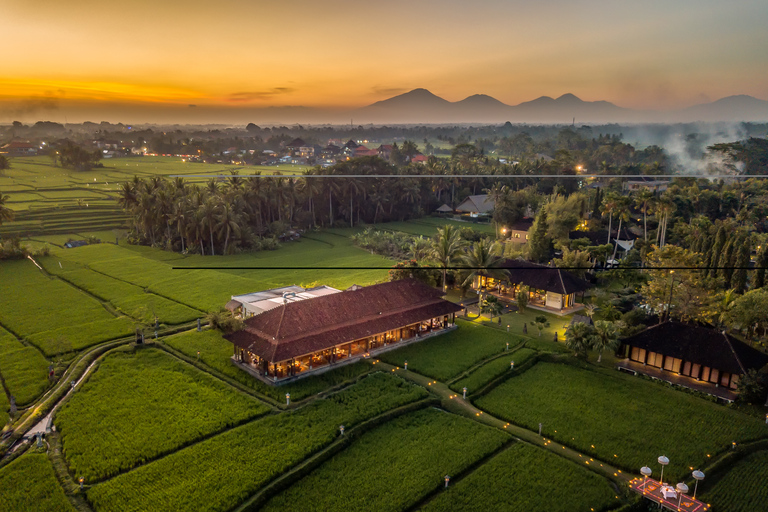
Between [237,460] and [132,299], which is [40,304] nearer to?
[132,299]

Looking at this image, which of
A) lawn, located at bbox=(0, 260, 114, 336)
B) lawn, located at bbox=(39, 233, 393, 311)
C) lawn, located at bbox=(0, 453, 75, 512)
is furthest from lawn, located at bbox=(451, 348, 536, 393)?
lawn, located at bbox=(0, 260, 114, 336)

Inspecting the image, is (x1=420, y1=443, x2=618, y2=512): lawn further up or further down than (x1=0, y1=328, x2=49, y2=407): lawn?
further down

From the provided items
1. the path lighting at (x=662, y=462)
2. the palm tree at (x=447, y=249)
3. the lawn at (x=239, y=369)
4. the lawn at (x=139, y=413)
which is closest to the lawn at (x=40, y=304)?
the lawn at (x=239, y=369)

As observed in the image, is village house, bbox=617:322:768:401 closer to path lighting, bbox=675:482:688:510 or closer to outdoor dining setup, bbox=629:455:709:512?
outdoor dining setup, bbox=629:455:709:512

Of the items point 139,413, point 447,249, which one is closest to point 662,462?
point 139,413

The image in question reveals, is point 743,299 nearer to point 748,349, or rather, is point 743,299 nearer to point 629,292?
point 748,349

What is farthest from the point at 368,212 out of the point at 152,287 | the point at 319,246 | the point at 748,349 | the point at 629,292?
the point at 748,349
